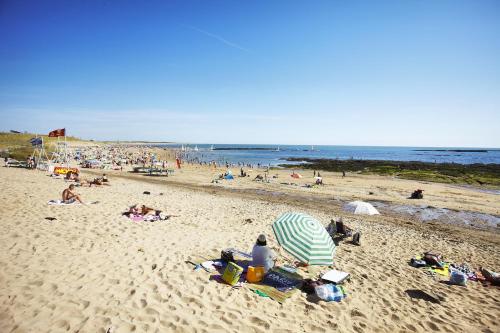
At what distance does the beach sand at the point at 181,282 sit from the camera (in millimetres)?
5336

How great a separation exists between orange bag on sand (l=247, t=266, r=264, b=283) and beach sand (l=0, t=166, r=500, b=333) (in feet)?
1.68

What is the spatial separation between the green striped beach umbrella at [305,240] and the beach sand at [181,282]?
955 millimetres

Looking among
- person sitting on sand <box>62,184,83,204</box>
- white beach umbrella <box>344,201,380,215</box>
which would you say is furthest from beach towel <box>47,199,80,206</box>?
white beach umbrella <box>344,201,380,215</box>

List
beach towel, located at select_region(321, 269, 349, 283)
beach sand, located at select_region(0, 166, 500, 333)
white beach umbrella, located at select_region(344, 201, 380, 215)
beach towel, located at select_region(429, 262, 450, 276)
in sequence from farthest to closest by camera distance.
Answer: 1. white beach umbrella, located at select_region(344, 201, 380, 215)
2. beach towel, located at select_region(429, 262, 450, 276)
3. beach towel, located at select_region(321, 269, 349, 283)
4. beach sand, located at select_region(0, 166, 500, 333)

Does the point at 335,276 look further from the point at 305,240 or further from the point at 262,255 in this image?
the point at 262,255

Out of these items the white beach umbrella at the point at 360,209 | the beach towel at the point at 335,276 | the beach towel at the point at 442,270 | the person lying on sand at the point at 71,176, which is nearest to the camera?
the beach towel at the point at 335,276

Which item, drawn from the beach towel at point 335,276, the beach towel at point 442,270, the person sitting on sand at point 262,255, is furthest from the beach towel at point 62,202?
the beach towel at point 442,270

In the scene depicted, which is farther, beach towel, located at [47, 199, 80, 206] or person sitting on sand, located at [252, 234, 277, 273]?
beach towel, located at [47, 199, 80, 206]

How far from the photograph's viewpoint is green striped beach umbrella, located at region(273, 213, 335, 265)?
6.71 m

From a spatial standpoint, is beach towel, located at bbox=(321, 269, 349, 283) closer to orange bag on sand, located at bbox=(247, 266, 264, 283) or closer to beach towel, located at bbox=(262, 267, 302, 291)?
beach towel, located at bbox=(262, 267, 302, 291)

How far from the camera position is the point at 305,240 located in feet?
22.7

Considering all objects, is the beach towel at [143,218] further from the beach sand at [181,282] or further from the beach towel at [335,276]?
the beach towel at [335,276]

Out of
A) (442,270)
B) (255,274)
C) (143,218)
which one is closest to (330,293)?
(255,274)

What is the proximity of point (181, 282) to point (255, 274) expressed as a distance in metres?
1.81
